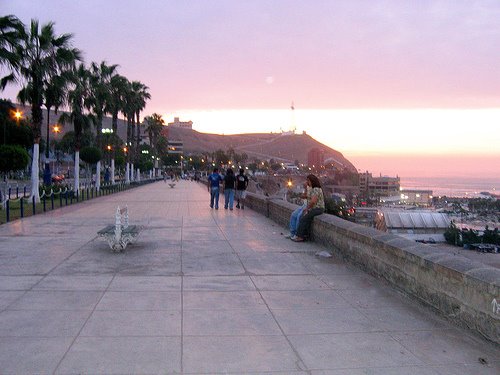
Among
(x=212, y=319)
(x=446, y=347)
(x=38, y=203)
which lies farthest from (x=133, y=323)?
(x=38, y=203)

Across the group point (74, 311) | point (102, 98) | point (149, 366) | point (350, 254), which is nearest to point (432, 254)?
point (350, 254)

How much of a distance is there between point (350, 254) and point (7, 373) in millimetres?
6417

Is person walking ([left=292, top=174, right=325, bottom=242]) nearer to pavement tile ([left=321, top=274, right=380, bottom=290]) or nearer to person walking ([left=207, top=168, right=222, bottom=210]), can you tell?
pavement tile ([left=321, top=274, right=380, bottom=290])

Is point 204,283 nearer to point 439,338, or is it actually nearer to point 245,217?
point 439,338

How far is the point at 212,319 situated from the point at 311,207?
6.36 metres

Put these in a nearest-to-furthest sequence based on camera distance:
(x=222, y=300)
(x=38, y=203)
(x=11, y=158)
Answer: (x=222, y=300) → (x=11, y=158) → (x=38, y=203)

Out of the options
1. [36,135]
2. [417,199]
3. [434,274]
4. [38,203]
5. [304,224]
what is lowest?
[417,199]

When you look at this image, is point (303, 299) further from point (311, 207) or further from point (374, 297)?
point (311, 207)

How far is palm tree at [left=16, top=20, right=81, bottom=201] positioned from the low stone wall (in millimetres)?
19798

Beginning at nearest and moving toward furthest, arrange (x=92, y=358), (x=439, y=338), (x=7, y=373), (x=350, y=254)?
(x=7, y=373), (x=92, y=358), (x=439, y=338), (x=350, y=254)

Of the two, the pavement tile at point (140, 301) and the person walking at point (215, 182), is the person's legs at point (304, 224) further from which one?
the person walking at point (215, 182)

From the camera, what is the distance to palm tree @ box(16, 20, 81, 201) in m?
26.0

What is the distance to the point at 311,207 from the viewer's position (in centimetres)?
1223

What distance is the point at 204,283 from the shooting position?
8.16 m
